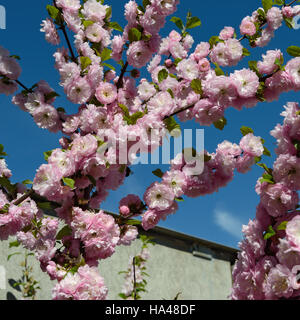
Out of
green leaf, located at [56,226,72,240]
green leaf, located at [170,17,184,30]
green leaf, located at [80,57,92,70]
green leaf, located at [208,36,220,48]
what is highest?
green leaf, located at [170,17,184,30]

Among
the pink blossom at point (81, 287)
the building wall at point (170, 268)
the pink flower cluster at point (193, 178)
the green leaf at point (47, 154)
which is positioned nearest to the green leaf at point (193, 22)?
the pink flower cluster at point (193, 178)

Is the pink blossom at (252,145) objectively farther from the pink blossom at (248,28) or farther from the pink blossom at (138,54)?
the pink blossom at (248,28)

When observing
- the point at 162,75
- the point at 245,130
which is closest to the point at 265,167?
the point at 245,130

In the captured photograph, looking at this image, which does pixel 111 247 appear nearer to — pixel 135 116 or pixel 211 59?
pixel 135 116

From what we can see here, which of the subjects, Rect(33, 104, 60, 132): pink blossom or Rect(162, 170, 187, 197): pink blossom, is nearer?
Rect(162, 170, 187, 197): pink blossom

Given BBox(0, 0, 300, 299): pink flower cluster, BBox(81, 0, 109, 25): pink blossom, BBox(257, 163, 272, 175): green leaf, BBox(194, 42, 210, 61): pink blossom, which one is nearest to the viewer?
BBox(0, 0, 300, 299): pink flower cluster

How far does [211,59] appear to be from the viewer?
3041 mm

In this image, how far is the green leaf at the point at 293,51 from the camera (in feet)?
6.82

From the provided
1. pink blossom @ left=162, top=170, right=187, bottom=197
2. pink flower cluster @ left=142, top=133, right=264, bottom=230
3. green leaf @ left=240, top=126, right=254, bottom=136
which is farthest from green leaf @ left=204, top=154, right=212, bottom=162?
green leaf @ left=240, top=126, right=254, bottom=136

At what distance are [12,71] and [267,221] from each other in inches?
73.9

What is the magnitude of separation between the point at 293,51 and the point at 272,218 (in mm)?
893

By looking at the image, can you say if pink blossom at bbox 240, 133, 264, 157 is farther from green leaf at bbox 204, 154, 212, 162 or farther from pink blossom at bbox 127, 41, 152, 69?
pink blossom at bbox 127, 41, 152, 69

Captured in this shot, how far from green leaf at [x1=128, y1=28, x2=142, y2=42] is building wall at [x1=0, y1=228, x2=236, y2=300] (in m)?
4.69

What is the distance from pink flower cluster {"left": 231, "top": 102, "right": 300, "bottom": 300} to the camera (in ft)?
6.20
